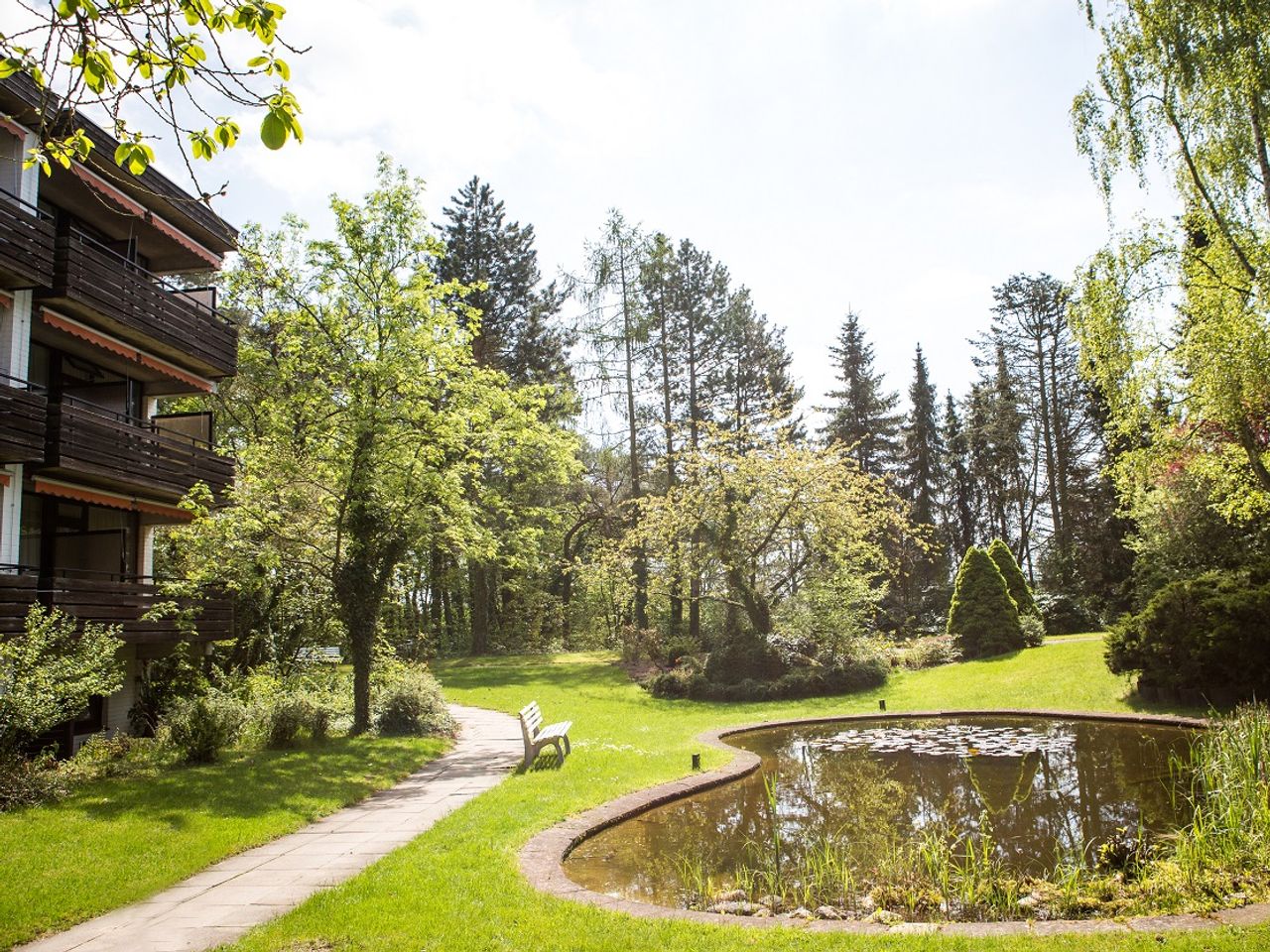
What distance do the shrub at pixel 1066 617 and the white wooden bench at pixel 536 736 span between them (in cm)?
2079

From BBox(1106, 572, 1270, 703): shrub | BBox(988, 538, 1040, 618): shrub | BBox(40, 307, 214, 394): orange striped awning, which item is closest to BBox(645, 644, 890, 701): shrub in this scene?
BBox(1106, 572, 1270, 703): shrub

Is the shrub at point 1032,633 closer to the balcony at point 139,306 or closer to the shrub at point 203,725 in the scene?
the shrub at point 203,725

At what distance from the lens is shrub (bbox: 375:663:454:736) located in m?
14.6

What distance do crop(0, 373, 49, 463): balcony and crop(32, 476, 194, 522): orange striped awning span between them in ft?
2.81

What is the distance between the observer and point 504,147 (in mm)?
9898

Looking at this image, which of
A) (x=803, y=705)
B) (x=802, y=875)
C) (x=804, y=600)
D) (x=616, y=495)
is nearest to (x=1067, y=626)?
(x=804, y=600)

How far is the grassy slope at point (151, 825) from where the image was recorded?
6.18m

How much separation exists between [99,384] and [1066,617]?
28453mm

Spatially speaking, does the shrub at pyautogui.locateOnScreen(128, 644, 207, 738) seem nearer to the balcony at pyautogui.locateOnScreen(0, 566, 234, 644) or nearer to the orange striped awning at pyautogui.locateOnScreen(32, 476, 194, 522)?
the balcony at pyautogui.locateOnScreen(0, 566, 234, 644)

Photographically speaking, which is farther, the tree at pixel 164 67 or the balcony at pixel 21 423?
the balcony at pixel 21 423

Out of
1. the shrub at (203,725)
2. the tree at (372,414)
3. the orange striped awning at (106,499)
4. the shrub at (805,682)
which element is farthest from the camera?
the shrub at (805,682)

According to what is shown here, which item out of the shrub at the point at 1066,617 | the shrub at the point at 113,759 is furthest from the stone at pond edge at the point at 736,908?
the shrub at the point at 1066,617

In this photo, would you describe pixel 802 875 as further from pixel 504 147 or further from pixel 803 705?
pixel 803 705

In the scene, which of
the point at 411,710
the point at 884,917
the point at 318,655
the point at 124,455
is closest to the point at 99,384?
the point at 124,455
